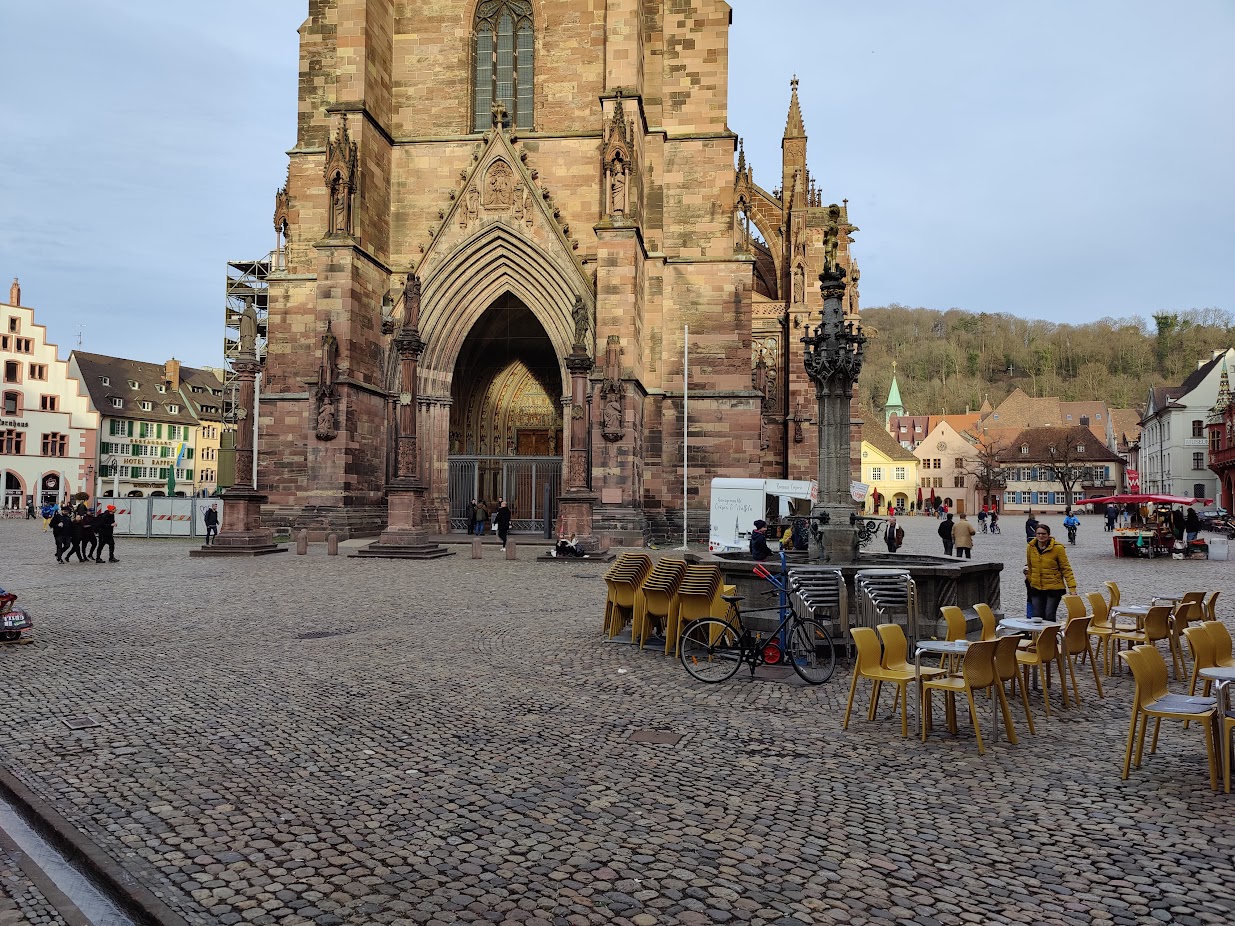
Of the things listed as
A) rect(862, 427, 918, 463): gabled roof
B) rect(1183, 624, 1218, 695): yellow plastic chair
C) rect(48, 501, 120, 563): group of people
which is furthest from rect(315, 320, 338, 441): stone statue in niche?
rect(862, 427, 918, 463): gabled roof

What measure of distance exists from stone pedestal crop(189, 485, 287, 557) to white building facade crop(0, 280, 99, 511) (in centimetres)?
4137

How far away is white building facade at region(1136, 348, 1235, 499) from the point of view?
64125 mm

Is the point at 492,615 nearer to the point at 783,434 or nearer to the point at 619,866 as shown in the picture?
the point at 619,866

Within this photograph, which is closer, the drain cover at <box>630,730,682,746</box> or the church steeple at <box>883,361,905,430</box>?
the drain cover at <box>630,730,682,746</box>

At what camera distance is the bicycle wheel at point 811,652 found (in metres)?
7.96

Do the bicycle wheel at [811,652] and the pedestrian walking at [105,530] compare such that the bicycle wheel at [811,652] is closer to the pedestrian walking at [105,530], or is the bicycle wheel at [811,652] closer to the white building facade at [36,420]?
the pedestrian walking at [105,530]

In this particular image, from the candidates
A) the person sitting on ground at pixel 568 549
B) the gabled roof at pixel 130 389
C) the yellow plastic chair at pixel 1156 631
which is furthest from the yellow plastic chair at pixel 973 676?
the gabled roof at pixel 130 389

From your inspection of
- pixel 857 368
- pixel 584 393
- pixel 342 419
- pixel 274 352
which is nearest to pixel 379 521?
pixel 342 419

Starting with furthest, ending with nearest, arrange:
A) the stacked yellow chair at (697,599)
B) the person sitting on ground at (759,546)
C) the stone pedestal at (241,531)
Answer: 1. the stone pedestal at (241,531)
2. the person sitting on ground at (759,546)
3. the stacked yellow chair at (697,599)

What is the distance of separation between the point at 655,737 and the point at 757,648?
228cm

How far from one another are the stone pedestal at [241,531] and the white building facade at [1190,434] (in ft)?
207

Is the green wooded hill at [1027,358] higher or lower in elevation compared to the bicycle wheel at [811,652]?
higher

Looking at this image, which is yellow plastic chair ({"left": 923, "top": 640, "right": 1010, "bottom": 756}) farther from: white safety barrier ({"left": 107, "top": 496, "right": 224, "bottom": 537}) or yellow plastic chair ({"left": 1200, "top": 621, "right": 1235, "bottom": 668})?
white safety barrier ({"left": 107, "top": 496, "right": 224, "bottom": 537})

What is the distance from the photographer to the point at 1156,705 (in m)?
5.33
